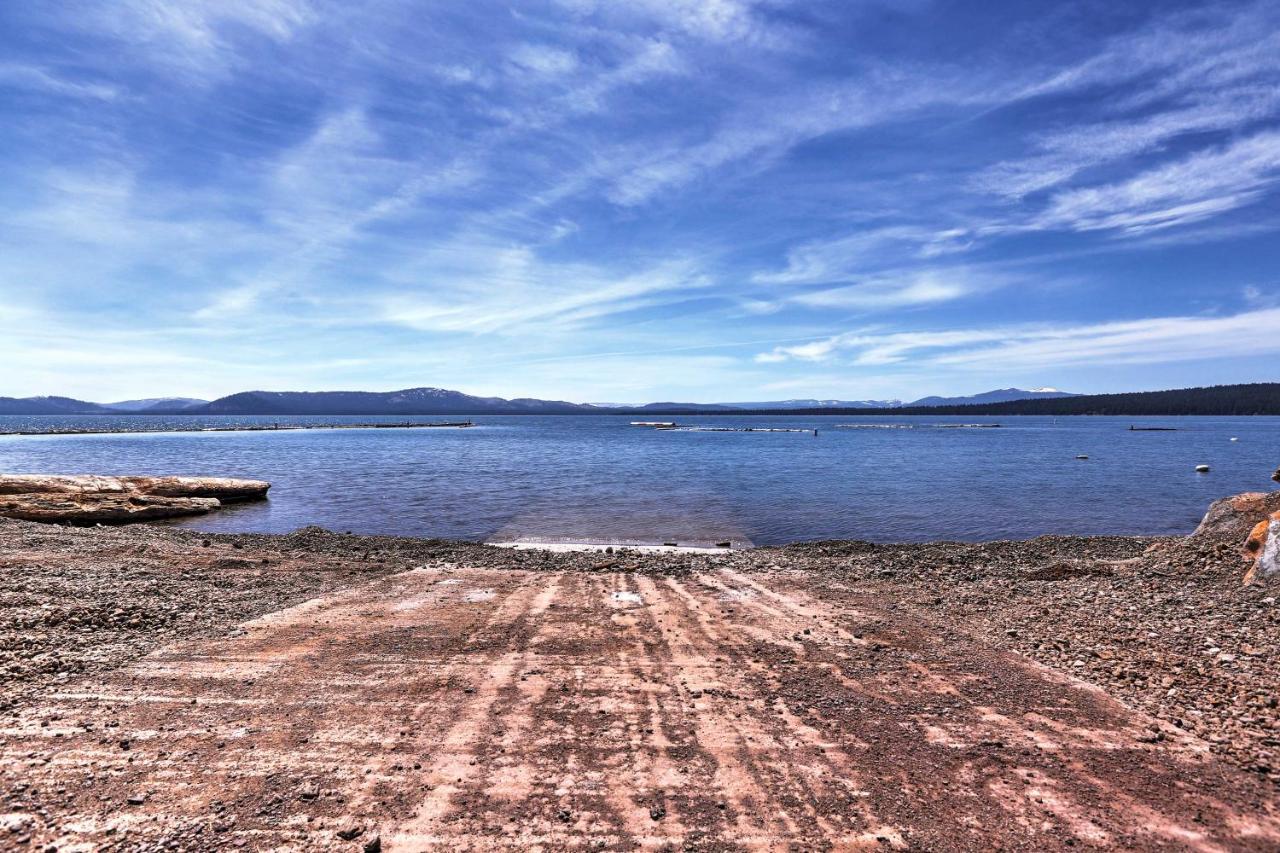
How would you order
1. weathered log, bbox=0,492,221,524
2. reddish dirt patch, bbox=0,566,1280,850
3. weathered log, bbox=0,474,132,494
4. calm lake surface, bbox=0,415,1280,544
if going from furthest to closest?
calm lake surface, bbox=0,415,1280,544
weathered log, bbox=0,474,132,494
weathered log, bbox=0,492,221,524
reddish dirt patch, bbox=0,566,1280,850

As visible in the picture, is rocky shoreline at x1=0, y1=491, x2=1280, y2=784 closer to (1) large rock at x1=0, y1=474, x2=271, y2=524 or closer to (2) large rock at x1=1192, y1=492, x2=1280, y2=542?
(2) large rock at x1=1192, y1=492, x2=1280, y2=542

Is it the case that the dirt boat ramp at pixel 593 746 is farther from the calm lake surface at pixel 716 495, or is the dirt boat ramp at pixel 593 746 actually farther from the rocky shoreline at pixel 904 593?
the calm lake surface at pixel 716 495

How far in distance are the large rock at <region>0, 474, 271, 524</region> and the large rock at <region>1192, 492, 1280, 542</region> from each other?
121 feet

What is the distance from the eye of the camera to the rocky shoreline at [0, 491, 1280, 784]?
298 inches

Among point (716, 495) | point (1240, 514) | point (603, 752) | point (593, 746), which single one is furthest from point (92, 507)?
point (1240, 514)

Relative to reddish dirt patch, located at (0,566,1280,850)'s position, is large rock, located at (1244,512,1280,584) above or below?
above

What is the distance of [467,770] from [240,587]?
32.2ft

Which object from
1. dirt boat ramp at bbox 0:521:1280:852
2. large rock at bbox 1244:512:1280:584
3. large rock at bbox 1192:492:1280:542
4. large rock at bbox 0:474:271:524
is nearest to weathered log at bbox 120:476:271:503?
large rock at bbox 0:474:271:524

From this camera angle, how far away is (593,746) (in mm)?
6195

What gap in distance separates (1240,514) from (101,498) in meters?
39.0

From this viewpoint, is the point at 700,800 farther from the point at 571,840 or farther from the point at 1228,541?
the point at 1228,541

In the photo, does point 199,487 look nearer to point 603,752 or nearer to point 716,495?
point 716,495

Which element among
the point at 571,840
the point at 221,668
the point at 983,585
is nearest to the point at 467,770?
the point at 571,840

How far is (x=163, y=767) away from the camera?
566 cm
